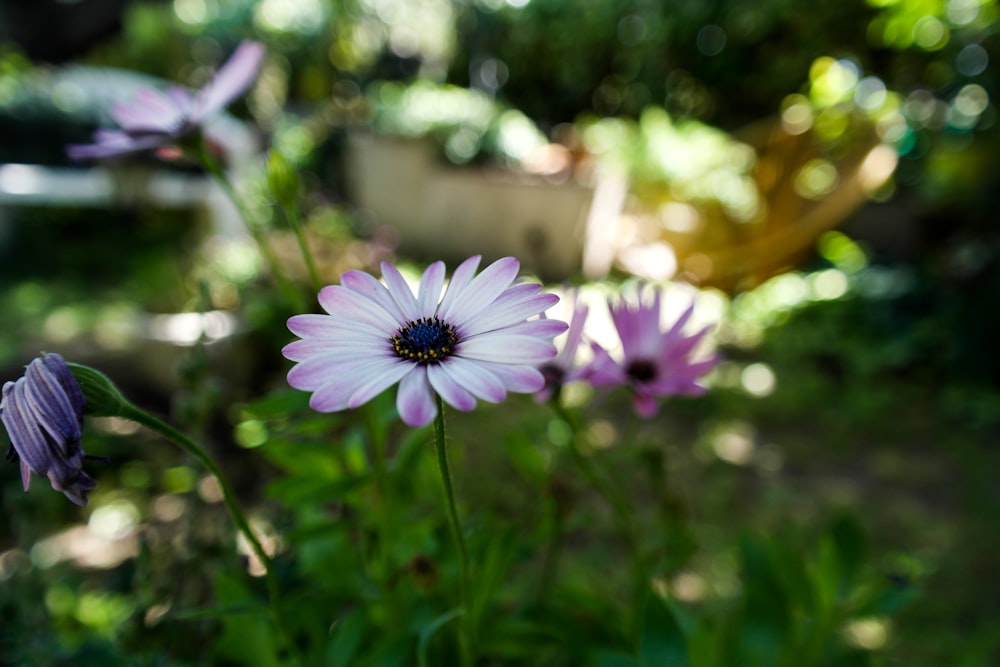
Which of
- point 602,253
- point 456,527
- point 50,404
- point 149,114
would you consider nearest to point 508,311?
point 456,527

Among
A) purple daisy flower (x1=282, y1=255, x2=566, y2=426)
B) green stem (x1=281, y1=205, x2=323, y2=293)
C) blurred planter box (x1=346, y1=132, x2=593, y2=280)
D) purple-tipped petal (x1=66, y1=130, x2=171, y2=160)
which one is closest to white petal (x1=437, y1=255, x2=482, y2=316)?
purple daisy flower (x1=282, y1=255, x2=566, y2=426)

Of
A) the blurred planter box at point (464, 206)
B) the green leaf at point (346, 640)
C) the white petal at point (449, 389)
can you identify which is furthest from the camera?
the blurred planter box at point (464, 206)

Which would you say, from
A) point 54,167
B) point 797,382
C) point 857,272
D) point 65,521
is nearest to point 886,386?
point 797,382

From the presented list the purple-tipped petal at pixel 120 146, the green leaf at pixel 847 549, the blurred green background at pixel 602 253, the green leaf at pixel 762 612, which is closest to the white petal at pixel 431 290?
the blurred green background at pixel 602 253

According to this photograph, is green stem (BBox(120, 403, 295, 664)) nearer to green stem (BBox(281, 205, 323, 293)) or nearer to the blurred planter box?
green stem (BBox(281, 205, 323, 293))

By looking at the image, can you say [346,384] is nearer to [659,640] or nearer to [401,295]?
[401,295]

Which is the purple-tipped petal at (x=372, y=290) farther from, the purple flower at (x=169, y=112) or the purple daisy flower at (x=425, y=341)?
the purple flower at (x=169, y=112)

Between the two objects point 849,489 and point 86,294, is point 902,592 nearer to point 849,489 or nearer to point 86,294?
point 849,489
